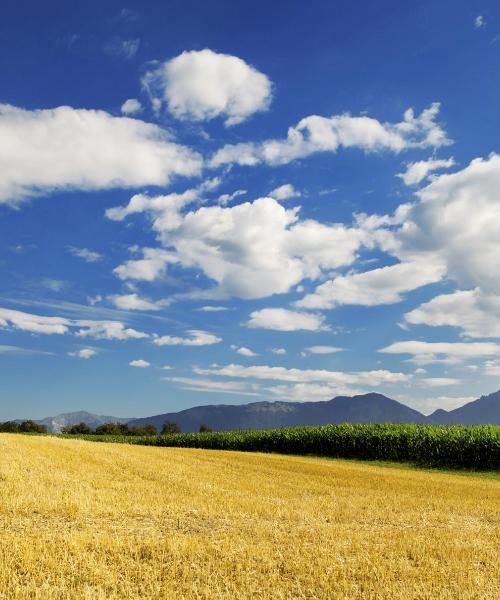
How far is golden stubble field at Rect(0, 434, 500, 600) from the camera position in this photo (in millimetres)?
9914

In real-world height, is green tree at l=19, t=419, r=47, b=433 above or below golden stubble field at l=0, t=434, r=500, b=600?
above

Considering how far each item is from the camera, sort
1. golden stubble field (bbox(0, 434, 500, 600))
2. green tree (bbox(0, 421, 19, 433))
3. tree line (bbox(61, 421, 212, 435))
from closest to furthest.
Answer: golden stubble field (bbox(0, 434, 500, 600)), tree line (bbox(61, 421, 212, 435)), green tree (bbox(0, 421, 19, 433))

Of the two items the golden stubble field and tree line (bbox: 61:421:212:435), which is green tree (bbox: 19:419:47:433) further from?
the golden stubble field

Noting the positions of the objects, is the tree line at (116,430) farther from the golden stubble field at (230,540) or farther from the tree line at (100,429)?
the golden stubble field at (230,540)

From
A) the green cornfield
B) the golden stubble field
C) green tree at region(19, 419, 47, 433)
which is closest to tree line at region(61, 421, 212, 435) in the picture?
green tree at region(19, 419, 47, 433)

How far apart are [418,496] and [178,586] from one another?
1633 centimetres

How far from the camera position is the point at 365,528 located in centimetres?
1533

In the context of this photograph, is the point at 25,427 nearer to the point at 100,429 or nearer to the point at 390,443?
the point at 100,429

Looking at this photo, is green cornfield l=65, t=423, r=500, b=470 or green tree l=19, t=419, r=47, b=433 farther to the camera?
green tree l=19, t=419, r=47, b=433

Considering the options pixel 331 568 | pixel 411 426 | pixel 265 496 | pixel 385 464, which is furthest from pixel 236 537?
pixel 411 426

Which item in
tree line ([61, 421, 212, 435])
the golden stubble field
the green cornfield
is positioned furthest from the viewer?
tree line ([61, 421, 212, 435])

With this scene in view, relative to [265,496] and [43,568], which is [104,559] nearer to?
[43,568]

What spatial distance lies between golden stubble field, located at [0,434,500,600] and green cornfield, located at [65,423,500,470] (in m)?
23.1

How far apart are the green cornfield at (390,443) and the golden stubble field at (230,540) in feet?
75.8
